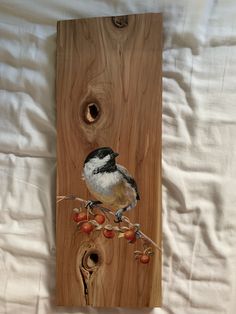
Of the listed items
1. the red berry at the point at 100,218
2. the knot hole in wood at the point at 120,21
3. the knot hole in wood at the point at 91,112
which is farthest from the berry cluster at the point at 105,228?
the knot hole in wood at the point at 120,21

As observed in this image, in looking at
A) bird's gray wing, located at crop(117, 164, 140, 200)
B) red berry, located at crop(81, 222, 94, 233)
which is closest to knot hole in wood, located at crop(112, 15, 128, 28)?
bird's gray wing, located at crop(117, 164, 140, 200)

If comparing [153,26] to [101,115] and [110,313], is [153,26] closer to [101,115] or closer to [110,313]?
[101,115]

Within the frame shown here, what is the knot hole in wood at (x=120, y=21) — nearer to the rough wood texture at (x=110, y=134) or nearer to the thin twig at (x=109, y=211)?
the rough wood texture at (x=110, y=134)

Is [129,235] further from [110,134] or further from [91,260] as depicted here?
[110,134]

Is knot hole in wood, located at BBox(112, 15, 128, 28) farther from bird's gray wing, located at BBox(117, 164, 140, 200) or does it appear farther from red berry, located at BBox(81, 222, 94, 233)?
red berry, located at BBox(81, 222, 94, 233)

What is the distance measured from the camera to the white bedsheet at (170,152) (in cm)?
75

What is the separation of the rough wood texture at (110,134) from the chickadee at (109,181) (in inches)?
0.5

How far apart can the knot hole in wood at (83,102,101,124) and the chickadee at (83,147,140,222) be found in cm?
6

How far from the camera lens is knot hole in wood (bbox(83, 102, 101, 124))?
78 centimetres

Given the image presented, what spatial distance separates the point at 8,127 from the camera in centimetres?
84

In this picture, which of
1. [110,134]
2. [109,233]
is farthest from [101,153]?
[109,233]

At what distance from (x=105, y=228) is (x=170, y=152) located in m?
0.18

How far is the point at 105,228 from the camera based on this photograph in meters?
0.77

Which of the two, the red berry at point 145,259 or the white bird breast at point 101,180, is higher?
the white bird breast at point 101,180
